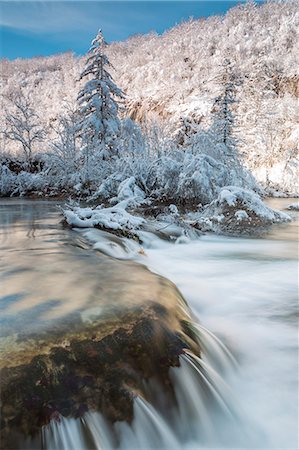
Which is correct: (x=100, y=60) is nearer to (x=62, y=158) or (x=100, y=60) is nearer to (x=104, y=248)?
(x=62, y=158)

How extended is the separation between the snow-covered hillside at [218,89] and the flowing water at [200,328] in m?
5.92

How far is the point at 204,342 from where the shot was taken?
321cm

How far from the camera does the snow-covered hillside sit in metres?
19.6

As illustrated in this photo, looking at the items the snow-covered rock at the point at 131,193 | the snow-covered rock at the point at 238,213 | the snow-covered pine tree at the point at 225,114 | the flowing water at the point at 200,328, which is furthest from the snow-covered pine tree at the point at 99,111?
the flowing water at the point at 200,328

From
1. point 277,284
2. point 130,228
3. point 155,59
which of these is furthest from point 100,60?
point 155,59

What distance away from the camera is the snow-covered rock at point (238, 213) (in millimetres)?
10156

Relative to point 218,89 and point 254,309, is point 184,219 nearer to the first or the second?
point 254,309

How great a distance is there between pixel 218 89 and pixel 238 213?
56.8 ft

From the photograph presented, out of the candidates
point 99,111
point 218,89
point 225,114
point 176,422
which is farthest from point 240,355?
point 218,89

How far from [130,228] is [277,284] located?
346cm

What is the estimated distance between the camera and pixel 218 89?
2483cm

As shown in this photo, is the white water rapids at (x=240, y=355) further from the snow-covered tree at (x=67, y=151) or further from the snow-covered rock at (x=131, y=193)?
the snow-covered tree at (x=67, y=151)

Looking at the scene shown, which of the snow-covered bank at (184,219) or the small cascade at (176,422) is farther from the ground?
the snow-covered bank at (184,219)

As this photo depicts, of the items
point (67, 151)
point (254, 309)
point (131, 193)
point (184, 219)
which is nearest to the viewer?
point (254, 309)
